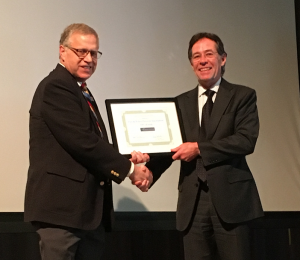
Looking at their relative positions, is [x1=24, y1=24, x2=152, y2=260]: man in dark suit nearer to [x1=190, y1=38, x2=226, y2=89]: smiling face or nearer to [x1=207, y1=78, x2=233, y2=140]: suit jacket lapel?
[x1=207, y1=78, x2=233, y2=140]: suit jacket lapel

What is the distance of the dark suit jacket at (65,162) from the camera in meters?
1.73

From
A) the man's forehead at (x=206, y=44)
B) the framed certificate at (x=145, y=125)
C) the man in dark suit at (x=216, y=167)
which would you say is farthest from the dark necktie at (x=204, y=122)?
the man's forehead at (x=206, y=44)

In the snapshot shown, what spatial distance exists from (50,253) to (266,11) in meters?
2.42

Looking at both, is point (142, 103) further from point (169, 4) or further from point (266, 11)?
point (266, 11)

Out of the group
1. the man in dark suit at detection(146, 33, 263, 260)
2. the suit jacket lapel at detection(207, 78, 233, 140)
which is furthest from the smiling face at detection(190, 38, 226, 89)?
the suit jacket lapel at detection(207, 78, 233, 140)

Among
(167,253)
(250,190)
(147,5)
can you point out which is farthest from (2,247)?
(147,5)

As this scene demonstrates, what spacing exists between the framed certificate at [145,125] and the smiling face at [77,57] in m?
0.27

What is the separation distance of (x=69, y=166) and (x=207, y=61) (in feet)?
3.16

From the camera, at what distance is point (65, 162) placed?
1.77 meters

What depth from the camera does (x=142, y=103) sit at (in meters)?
2.26

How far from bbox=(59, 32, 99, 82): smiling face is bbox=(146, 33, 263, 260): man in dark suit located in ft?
2.02

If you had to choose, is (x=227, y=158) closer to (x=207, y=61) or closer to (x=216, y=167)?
(x=216, y=167)

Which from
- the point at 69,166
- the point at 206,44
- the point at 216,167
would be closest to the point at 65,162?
the point at 69,166

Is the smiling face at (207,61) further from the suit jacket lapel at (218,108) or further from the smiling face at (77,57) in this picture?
the smiling face at (77,57)
